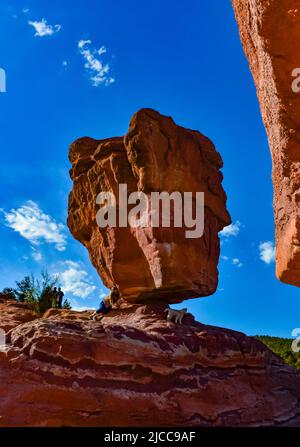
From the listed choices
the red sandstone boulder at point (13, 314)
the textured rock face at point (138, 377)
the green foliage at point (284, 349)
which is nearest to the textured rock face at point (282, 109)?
the textured rock face at point (138, 377)

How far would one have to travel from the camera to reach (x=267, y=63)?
2.71 m

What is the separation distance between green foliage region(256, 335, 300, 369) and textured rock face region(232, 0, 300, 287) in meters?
19.1

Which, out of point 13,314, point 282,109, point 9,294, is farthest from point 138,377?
Answer: point 9,294

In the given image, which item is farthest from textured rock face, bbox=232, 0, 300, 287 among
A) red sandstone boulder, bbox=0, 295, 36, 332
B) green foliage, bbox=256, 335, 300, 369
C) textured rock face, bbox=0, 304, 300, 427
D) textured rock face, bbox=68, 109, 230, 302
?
green foliage, bbox=256, 335, 300, 369

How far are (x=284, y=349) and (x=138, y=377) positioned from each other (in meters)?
17.0

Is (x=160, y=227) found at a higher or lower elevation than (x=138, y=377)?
higher

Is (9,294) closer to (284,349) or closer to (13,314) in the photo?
(13,314)

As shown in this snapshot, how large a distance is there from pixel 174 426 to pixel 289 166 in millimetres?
6574

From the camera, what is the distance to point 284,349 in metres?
22.4

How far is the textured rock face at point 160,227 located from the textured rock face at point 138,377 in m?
2.14

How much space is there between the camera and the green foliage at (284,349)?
2068 centimetres

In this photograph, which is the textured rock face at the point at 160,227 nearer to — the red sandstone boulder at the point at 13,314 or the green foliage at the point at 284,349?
the red sandstone boulder at the point at 13,314
